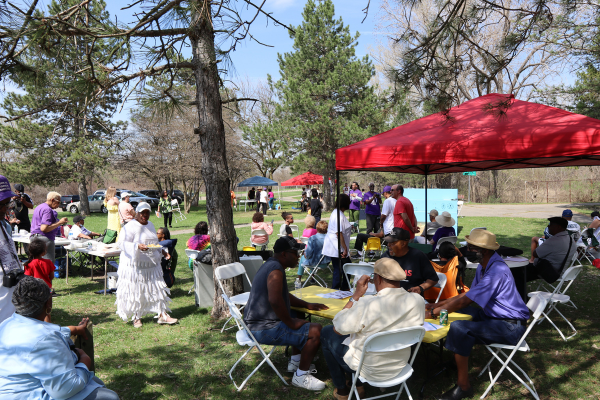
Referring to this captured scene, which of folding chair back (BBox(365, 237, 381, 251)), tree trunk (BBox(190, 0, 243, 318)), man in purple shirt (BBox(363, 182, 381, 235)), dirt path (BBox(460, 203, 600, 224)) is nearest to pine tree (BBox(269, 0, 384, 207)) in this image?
dirt path (BBox(460, 203, 600, 224))

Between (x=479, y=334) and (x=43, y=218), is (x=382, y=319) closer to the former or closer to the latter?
(x=479, y=334)

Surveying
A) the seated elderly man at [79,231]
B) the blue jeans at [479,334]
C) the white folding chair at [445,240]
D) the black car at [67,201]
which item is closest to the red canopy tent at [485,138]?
the white folding chair at [445,240]

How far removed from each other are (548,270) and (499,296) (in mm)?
2654

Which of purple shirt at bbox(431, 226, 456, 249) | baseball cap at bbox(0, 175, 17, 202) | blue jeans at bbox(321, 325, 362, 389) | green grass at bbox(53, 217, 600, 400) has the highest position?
baseball cap at bbox(0, 175, 17, 202)

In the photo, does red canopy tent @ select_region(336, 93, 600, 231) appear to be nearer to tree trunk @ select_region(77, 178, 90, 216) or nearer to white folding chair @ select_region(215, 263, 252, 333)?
white folding chair @ select_region(215, 263, 252, 333)

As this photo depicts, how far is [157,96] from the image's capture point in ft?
16.4

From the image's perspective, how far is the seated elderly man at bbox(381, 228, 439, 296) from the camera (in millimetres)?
4371

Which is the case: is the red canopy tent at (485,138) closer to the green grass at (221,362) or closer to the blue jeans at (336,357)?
the green grass at (221,362)

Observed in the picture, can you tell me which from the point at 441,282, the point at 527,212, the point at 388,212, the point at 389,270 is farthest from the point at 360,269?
the point at 527,212

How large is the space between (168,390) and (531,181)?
96.1ft

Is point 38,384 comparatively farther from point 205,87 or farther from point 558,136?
point 558,136

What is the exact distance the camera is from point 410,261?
4.46 m

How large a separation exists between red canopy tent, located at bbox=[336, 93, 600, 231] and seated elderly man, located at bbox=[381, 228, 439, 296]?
1165 millimetres

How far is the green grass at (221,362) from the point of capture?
11.9 feet
